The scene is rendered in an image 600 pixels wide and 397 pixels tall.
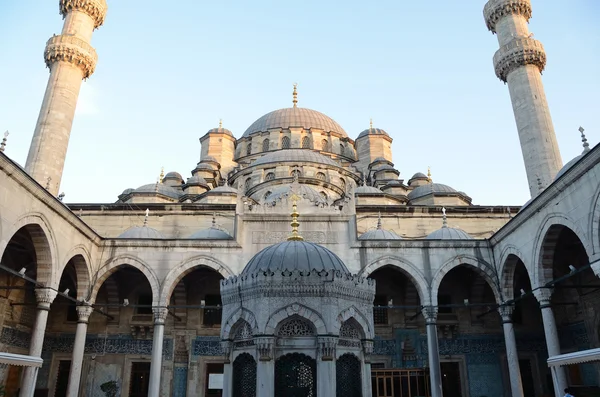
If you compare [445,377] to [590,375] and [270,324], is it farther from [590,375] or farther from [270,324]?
[270,324]

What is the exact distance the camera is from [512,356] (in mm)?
11719

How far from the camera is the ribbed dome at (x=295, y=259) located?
5426mm

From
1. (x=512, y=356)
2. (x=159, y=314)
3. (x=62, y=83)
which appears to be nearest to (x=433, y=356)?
(x=512, y=356)

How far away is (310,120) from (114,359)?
1690 cm

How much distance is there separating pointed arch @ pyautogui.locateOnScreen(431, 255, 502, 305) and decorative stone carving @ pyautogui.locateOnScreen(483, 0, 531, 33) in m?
10.9

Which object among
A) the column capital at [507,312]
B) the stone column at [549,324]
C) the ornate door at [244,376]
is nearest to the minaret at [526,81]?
the column capital at [507,312]

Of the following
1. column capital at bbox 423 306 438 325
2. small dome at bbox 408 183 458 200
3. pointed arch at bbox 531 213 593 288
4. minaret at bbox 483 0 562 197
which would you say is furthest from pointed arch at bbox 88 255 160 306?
minaret at bbox 483 0 562 197

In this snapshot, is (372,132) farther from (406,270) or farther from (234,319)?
(234,319)

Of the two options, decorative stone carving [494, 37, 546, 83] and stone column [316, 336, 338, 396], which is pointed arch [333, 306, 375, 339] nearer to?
stone column [316, 336, 338, 396]

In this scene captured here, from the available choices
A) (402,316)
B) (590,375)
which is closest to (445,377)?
(402,316)

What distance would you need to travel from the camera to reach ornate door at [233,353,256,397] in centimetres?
506

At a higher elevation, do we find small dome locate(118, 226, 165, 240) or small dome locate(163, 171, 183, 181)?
small dome locate(163, 171, 183, 181)

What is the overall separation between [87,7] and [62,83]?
370cm

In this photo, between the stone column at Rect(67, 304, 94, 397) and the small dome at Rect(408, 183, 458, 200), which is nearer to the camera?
the stone column at Rect(67, 304, 94, 397)
